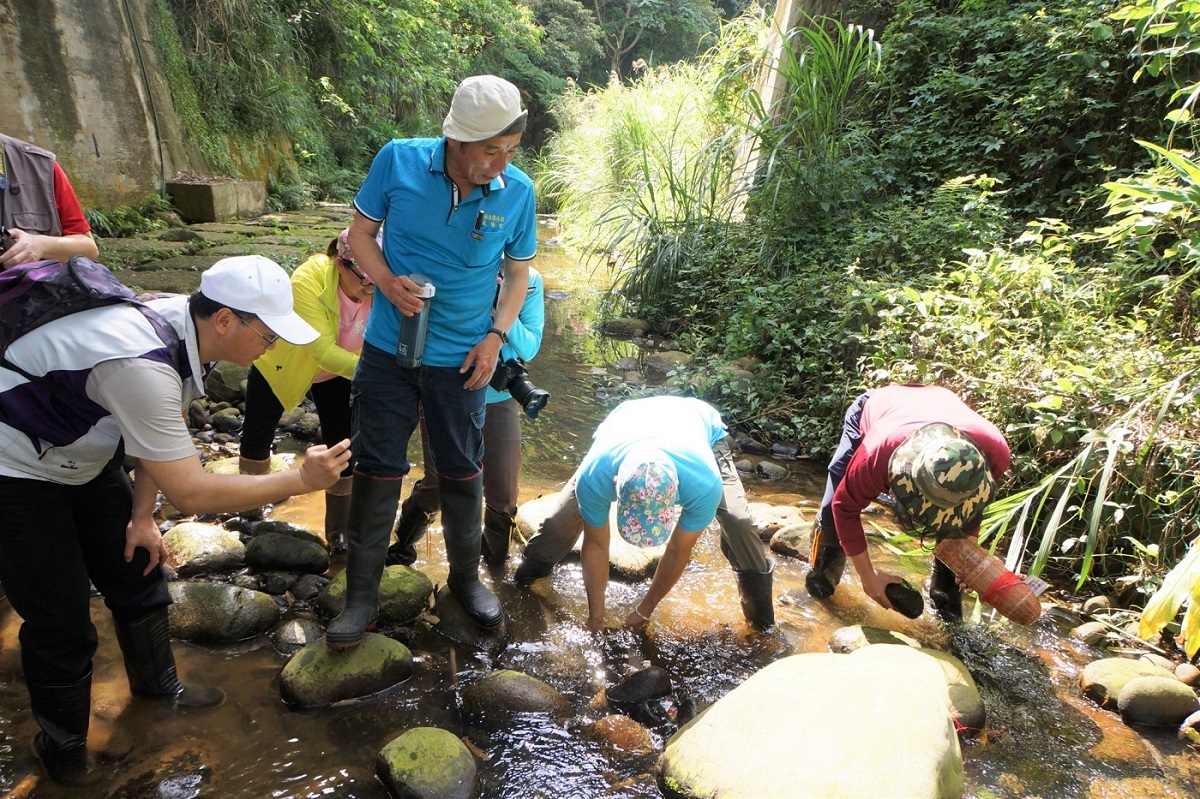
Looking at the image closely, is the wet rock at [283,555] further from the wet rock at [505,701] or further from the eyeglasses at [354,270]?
the eyeglasses at [354,270]

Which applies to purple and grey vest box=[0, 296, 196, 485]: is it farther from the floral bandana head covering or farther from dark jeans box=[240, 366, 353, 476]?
the floral bandana head covering

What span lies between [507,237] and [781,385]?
10.4ft

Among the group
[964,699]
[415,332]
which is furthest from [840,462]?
[415,332]

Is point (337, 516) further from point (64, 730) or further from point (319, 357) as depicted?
point (64, 730)

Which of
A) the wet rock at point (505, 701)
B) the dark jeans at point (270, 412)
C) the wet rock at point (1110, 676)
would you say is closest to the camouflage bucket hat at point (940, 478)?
the wet rock at point (1110, 676)

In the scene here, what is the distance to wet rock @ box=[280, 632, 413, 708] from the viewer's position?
2.39 m

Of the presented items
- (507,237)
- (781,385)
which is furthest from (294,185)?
(507,237)

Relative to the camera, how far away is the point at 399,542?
328 centimetres

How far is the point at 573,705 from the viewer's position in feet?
8.45

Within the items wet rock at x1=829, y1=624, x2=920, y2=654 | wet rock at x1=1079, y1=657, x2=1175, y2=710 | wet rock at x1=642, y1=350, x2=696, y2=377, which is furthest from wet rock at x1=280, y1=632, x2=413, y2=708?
wet rock at x1=642, y1=350, x2=696, y2=377

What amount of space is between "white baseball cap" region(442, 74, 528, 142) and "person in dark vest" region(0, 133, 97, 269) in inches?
59.4

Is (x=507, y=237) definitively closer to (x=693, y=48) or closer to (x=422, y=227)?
(x=422, y=227)

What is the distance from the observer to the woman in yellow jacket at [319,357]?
2762mm

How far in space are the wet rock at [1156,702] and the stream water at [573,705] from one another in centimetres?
5
